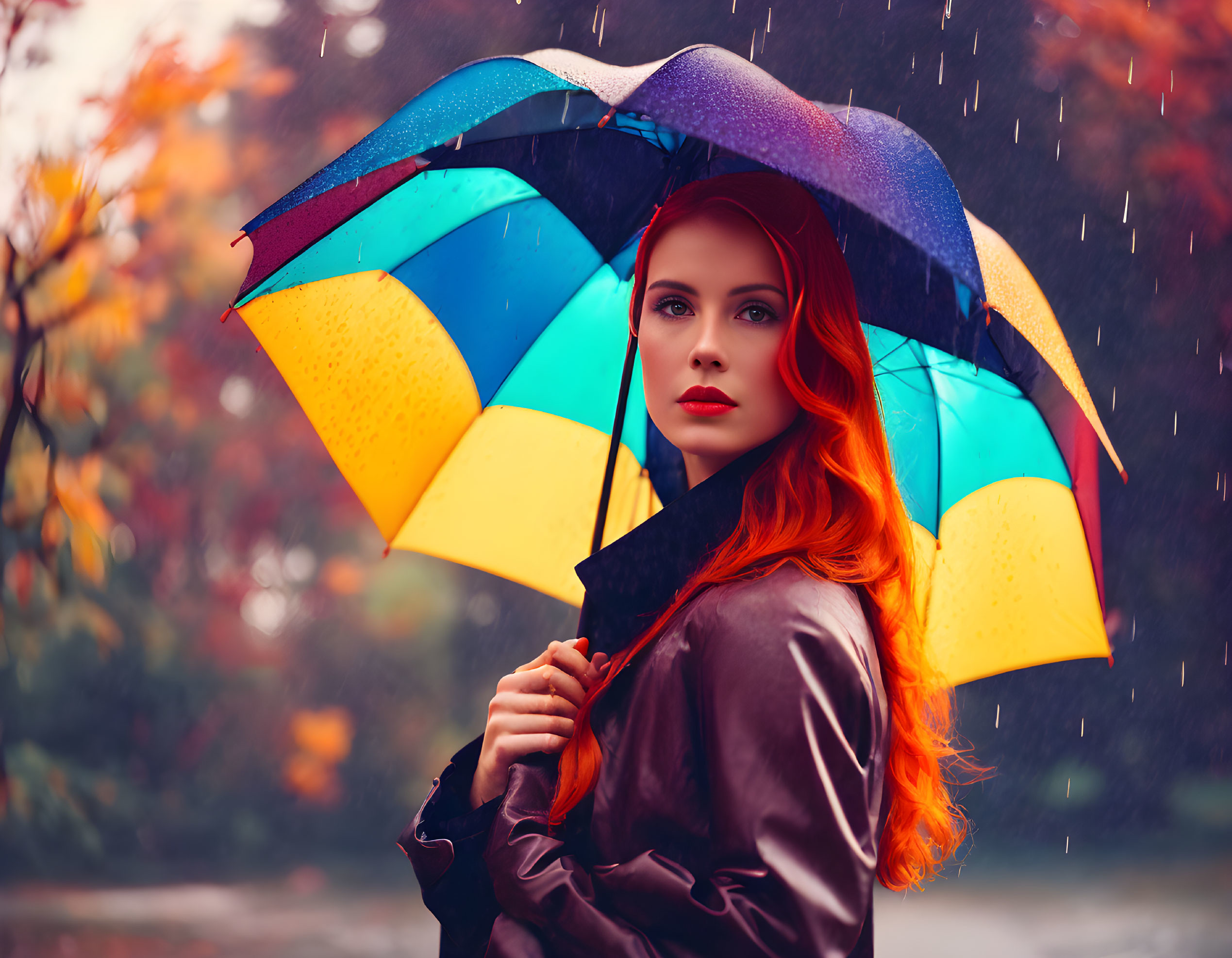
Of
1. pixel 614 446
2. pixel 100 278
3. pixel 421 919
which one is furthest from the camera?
pixel 100 278

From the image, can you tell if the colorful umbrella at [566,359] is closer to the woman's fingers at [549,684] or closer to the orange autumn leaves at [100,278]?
the woman's fingers at [549,684]

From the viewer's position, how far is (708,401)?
1.21 metres

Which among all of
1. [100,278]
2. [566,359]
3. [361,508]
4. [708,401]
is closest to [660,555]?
[708,401]

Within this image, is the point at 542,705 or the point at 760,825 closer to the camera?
the point at 760,825

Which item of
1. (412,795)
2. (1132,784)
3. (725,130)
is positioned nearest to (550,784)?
(725,130)

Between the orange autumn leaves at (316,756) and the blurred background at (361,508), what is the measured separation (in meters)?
0.02

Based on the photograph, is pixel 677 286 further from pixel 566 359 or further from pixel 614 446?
pixel 566 359

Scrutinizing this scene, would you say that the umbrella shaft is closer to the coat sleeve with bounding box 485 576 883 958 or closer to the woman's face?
the woman's face

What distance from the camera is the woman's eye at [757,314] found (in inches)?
48.1

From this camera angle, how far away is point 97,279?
20.3 feet

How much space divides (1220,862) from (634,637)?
6.90 metres

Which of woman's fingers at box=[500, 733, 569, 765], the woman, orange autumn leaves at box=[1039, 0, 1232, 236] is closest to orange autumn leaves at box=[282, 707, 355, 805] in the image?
the woman

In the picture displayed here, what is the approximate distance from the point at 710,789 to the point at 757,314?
0.58m

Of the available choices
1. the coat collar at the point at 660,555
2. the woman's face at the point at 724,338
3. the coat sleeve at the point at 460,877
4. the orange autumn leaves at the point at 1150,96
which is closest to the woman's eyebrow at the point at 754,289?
the woman's face at the point at 724,338
